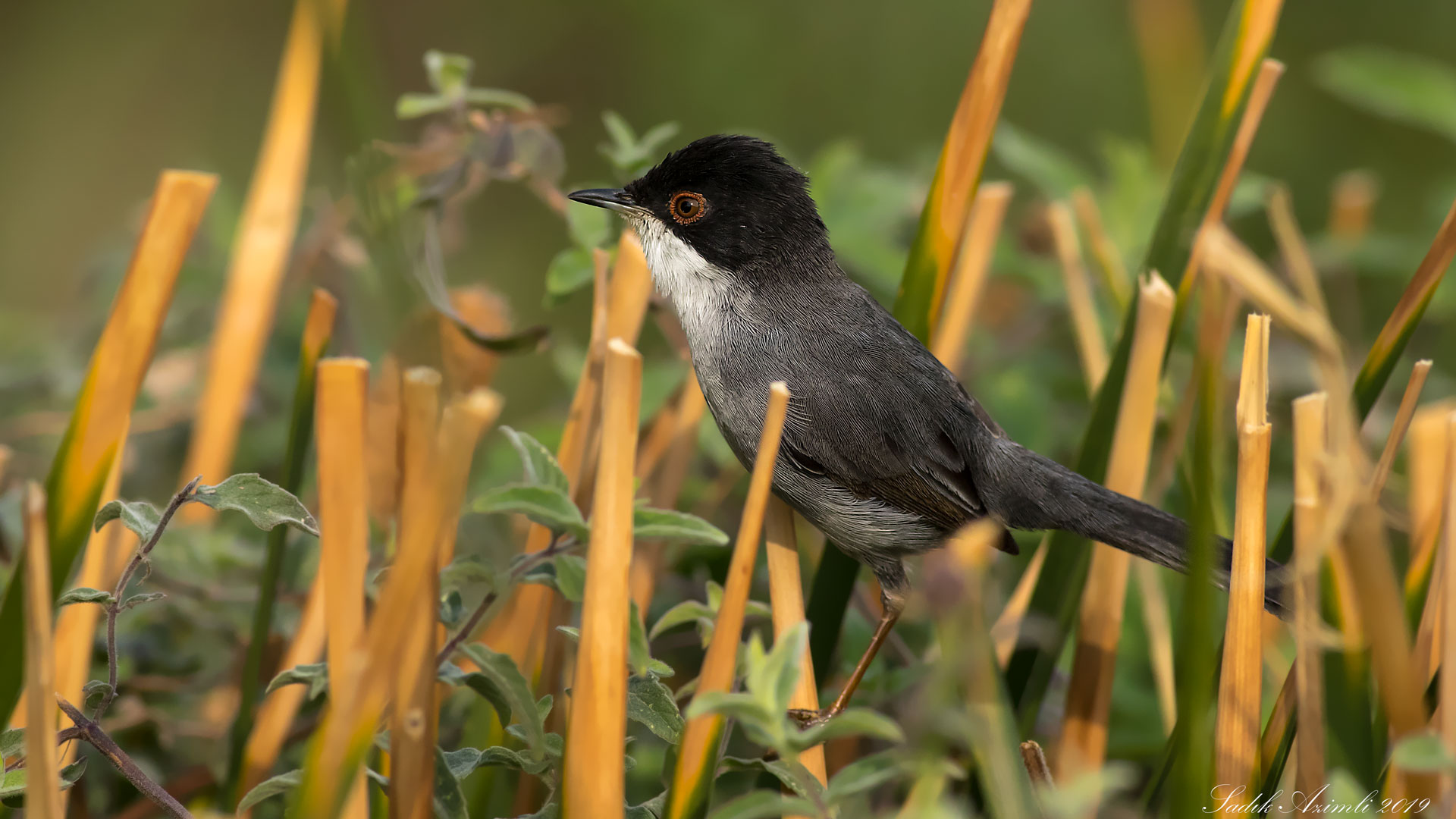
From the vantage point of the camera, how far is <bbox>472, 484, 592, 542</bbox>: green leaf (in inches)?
50.7

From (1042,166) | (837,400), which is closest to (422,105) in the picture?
(837,400)

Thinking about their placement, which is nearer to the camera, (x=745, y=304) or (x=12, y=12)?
(x=745, y=304)

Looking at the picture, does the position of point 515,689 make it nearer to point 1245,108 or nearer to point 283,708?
point 283,708

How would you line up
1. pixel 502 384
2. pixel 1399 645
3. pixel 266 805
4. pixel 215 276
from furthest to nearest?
pixel 502 384, pixel 215 276, pixel 266 805, pixel 1399 645

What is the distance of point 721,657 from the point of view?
54.7 inches

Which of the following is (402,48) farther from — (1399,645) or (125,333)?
(1399,645)

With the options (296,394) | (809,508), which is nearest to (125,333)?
(296,394)

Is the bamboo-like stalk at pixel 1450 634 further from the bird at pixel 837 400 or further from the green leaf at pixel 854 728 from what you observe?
the green leaf at pixel 854 728

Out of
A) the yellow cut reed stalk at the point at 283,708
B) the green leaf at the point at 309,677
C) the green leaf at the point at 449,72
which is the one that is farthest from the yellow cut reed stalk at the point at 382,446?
the green leaf at the point at 309,677

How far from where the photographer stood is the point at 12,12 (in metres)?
4.73

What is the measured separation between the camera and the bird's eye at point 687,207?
221 cm

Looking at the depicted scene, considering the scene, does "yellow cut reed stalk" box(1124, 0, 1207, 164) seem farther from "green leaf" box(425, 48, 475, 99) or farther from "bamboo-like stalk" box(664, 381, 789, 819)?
"bamboo-like stalk" box(664, 381, 789, 819)

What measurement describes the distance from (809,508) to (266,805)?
3.93 ft

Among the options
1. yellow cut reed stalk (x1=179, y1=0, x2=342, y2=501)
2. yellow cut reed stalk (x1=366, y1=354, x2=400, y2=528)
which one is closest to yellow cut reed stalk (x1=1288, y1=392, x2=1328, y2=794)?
yellow cut reed stalk (x1=366, y1=354, x2=400, y2=528)
